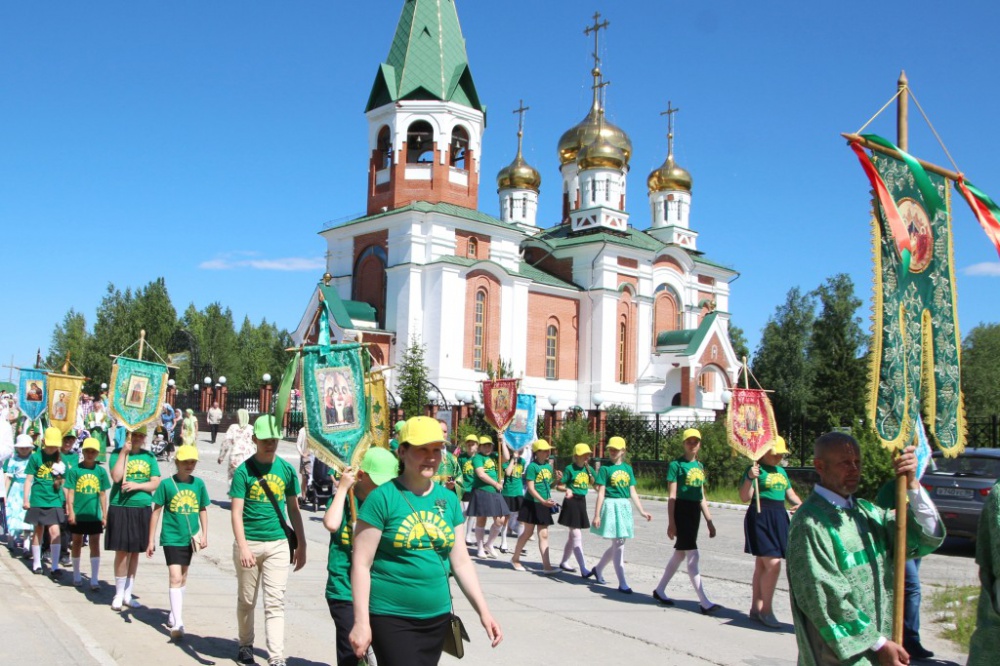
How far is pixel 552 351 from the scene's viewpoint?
44219mm

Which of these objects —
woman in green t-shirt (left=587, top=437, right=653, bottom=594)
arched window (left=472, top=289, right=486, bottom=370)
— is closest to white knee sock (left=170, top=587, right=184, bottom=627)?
woman in green t-shirt (left=587, top=437, right=653, bottom=594)

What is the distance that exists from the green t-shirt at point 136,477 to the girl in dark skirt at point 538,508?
4.56 m

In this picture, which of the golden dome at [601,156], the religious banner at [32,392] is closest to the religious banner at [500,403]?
the religious banner at [32,392]

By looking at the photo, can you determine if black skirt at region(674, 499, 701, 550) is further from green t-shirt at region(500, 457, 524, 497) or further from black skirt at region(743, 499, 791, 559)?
green t-shirt at region(500, 457, 524, 497)

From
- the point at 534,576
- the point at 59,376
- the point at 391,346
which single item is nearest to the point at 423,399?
the point at 391,346

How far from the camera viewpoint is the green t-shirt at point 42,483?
Result: 33.9 ft

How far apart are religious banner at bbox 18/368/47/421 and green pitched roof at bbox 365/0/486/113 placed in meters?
24.4

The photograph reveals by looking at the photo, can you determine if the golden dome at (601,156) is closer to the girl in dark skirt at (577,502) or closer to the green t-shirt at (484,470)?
the green t-shirt at (484,470)

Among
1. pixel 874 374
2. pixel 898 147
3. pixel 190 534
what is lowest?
pixel 190 534

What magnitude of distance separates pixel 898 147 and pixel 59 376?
46.1 feet

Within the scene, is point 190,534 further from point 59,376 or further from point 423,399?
point 423,399

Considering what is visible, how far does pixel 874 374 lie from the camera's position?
4.25m

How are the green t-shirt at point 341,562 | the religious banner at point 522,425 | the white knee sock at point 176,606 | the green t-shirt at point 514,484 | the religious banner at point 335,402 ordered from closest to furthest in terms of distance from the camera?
the green t-shirt at point 341,562 < the religious banner at point 335,402 < the white knee sock at point 176,606 < the green t-shirt at point 514,484 < the religious banner at point 522,425

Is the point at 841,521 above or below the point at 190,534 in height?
above
